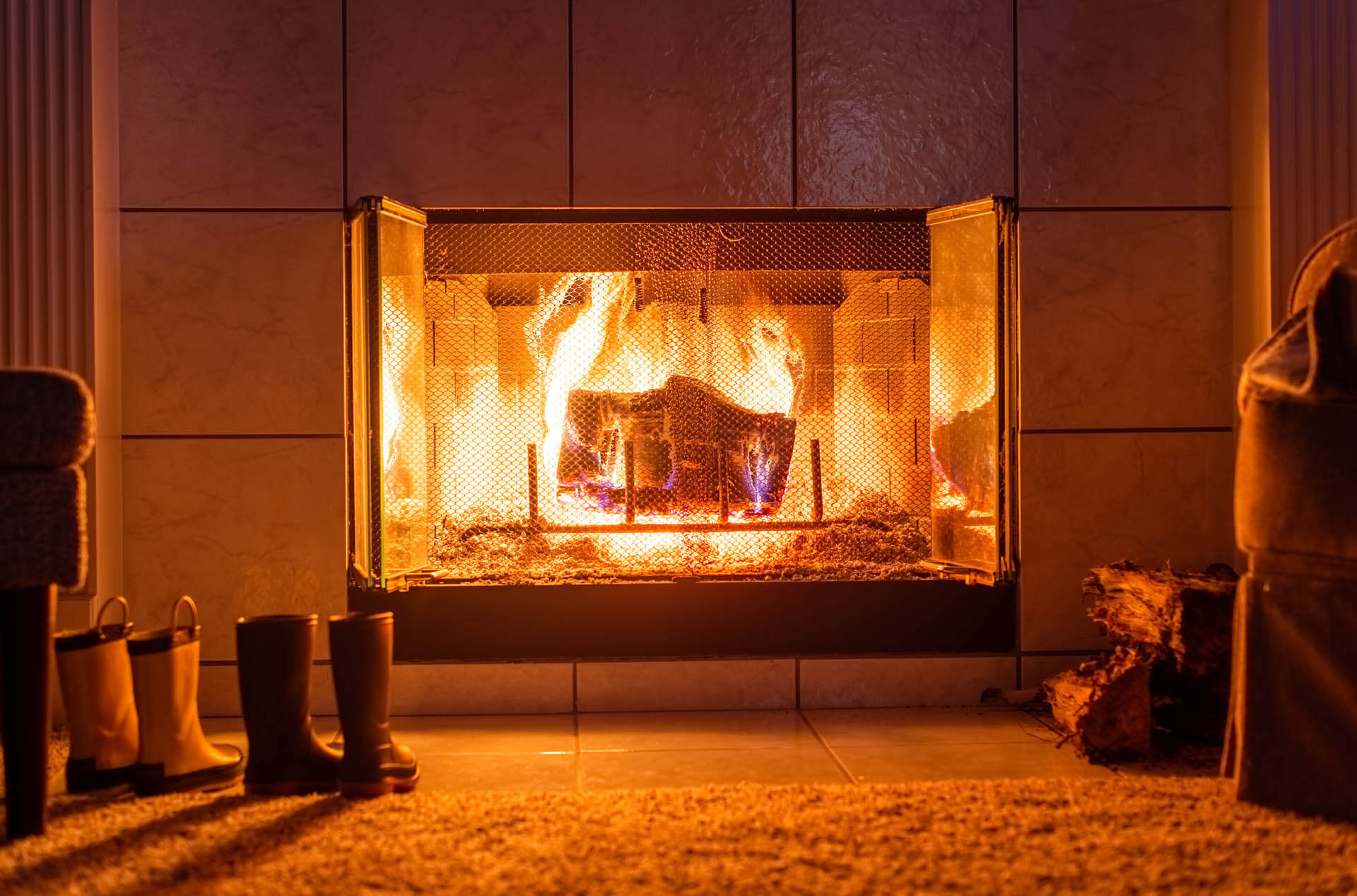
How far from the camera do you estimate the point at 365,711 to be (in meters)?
1.57

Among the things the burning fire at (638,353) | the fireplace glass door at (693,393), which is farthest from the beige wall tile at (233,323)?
the burning fire at (638,353)

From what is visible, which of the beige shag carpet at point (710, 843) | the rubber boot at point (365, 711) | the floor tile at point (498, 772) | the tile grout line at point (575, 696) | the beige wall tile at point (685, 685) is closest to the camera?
the beige shag carpet at point (710, 843)

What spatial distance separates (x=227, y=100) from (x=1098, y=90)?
1761mm

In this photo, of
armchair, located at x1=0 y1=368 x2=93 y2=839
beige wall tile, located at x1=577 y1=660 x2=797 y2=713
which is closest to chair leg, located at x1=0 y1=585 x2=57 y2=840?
armchair, located at x1=0 y1=368 x2=93 y2=839

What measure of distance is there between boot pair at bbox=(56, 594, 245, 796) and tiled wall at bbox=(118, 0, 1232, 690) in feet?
1.77

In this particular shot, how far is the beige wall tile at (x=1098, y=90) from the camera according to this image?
222cm

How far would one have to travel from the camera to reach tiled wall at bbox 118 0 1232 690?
216 cm

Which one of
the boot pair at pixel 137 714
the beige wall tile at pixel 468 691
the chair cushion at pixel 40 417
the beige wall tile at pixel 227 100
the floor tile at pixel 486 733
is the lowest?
the floor tile at pixel 486 733

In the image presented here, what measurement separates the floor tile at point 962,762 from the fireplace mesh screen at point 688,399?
458mm

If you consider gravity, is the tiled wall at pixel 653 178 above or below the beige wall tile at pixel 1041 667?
above

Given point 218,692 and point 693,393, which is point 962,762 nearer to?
point 693,393

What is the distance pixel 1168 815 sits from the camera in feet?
4.65

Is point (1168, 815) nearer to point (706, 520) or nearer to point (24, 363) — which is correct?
point (706, 520)

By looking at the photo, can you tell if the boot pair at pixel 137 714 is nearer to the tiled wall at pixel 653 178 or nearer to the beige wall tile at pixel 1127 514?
→ the tiled wall at pixel 653 178
